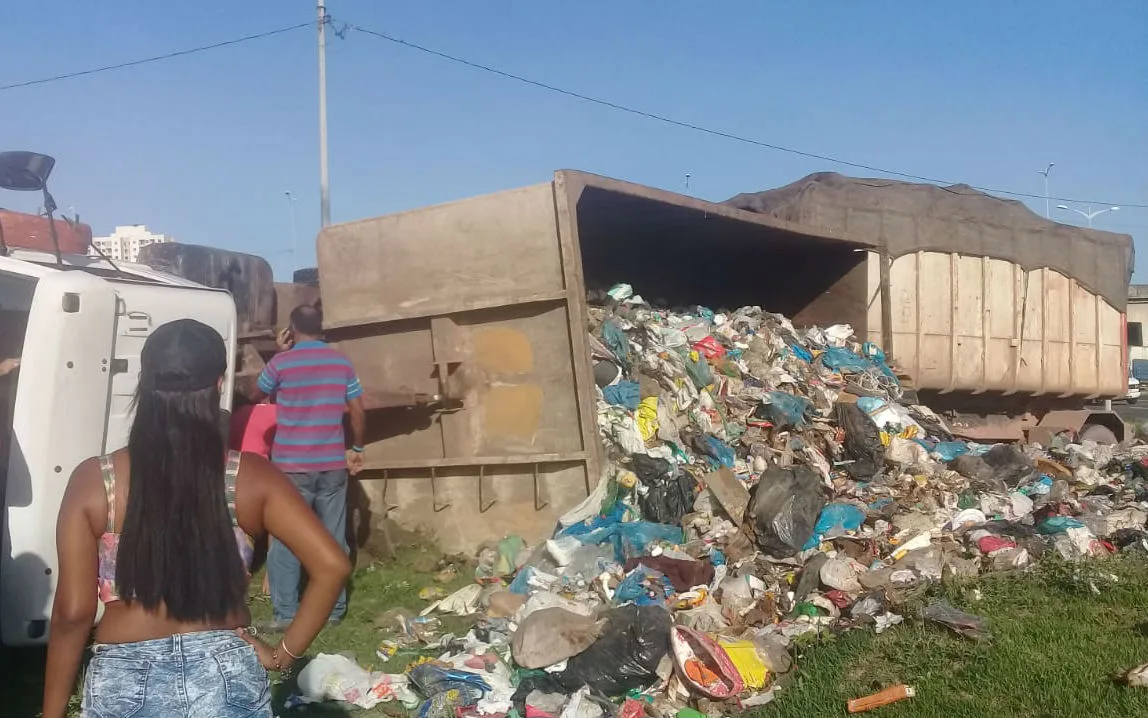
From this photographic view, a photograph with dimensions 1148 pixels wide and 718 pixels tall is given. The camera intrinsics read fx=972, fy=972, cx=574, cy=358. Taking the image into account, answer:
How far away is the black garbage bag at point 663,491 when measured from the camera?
613cm

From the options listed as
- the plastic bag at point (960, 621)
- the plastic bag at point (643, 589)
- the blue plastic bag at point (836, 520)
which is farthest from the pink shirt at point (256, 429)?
the plastic bag at point (960, 621)

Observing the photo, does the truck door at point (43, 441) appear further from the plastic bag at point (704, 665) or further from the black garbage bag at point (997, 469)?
the black garbage bag at point (997, 469)

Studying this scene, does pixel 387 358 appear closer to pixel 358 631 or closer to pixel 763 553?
pixel 358 631

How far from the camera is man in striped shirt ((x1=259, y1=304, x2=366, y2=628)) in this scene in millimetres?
5184

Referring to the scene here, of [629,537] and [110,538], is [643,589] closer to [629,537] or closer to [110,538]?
[629,537]

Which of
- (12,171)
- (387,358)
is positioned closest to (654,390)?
(387,358)

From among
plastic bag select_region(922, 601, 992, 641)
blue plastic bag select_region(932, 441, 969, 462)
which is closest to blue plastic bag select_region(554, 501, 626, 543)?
plastic bag select_region(922, 601, 992, 641)

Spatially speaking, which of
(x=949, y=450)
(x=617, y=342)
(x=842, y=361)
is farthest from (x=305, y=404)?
(x=949, y=450)

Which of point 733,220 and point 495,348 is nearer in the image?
point 495,348

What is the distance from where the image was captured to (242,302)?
6.84m

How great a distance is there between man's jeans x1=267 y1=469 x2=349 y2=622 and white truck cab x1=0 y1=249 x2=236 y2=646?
1093 mm

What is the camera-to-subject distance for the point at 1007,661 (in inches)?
165

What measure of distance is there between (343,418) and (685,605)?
7.30 feet

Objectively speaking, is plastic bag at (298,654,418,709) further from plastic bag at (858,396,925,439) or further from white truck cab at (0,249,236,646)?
plastic bag at (858,396,925,439)
